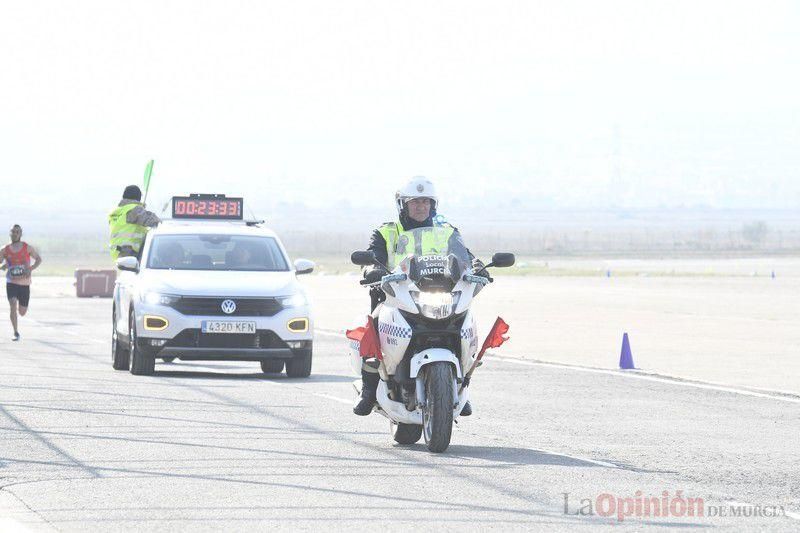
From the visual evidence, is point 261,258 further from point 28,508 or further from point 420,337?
point 28,508

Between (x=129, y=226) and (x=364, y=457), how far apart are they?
11.8 m

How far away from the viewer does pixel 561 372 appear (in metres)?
21.5

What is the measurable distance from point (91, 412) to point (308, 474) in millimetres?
4589

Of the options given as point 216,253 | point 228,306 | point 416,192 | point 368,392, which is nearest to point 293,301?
point 228,306

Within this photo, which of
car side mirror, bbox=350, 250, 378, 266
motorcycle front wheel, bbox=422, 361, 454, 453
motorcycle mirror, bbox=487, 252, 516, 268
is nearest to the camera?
motorcycle front wheel, bbox=422, 361, 454, 453

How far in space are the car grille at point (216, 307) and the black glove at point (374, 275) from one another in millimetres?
6874

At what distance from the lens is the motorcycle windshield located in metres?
12.3

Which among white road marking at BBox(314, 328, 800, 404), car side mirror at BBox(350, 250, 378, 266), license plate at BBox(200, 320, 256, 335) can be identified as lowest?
white road marking at BBox(314, 328, 800, 404)

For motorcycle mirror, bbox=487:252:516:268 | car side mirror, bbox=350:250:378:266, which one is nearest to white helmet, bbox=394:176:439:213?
car side mirror, bbox=350:250:378:266

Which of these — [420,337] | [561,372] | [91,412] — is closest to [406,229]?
[420,337]

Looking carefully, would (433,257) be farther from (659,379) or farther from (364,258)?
(659,379)

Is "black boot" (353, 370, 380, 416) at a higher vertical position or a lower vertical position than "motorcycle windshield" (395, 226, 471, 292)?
lower

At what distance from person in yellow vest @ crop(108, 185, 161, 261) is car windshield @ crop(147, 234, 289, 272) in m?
1.80

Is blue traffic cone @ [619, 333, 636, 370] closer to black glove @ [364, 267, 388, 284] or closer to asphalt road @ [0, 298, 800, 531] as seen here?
asphalt road @ [0, 298, 800, 531]
